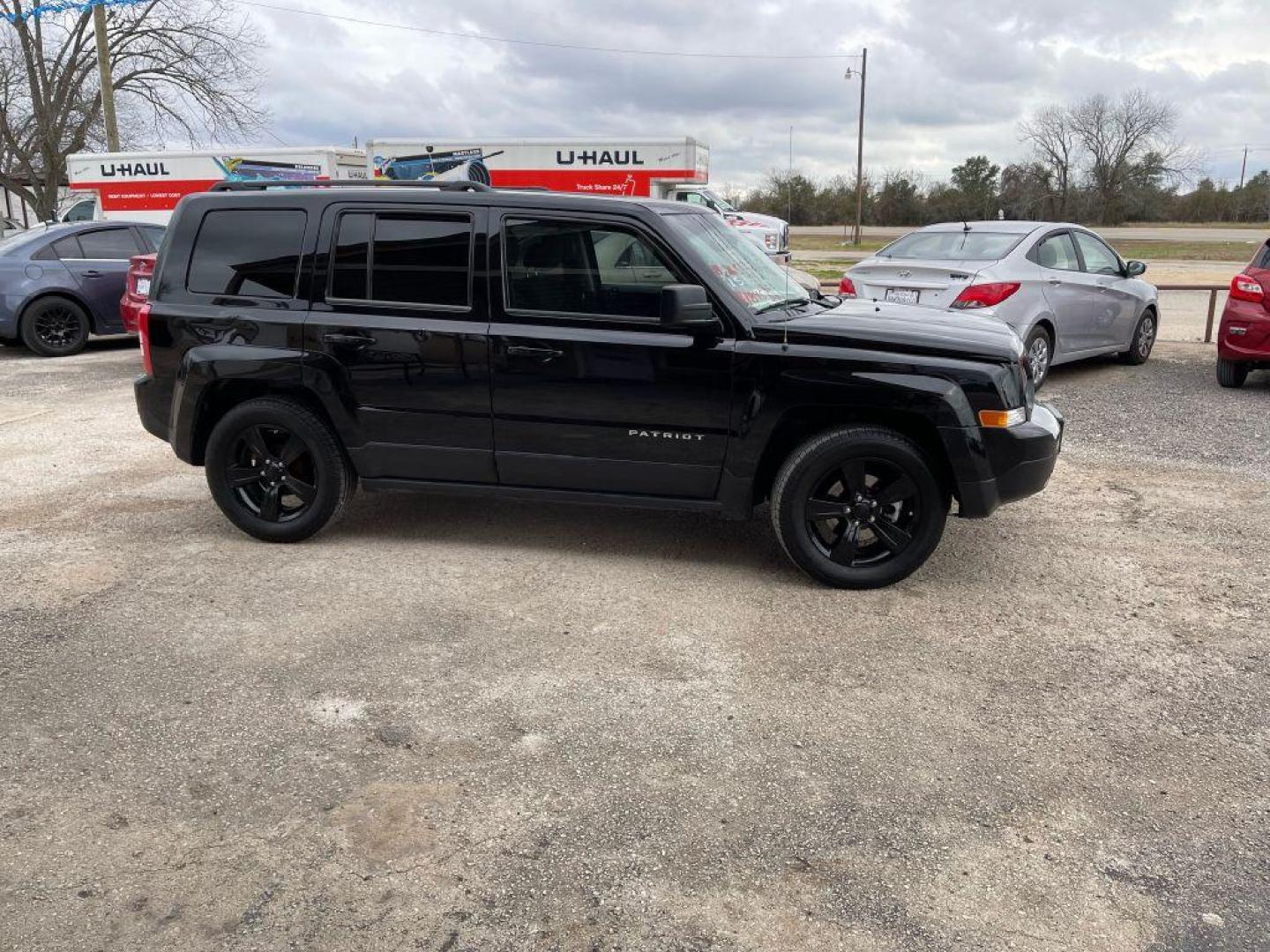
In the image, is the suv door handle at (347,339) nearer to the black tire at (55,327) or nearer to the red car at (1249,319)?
the red car at (1249,319)

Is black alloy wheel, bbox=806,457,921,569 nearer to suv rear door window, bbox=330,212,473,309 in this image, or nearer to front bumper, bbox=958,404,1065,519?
front bumper, bbox=958,404,1065,519

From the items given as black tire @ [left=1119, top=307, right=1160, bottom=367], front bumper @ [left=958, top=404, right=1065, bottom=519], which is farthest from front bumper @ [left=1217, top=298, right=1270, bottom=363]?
front bumper @ [left=958, top=404, right=1065, bottom=519]

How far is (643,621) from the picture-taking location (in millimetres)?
4402

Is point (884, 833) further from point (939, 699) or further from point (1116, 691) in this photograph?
point (1116, 691)

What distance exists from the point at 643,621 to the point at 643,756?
112 cm

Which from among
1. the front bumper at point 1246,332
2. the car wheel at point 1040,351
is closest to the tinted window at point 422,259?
the car wheel at point 1040,351

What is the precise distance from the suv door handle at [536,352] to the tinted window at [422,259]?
1.16 feet

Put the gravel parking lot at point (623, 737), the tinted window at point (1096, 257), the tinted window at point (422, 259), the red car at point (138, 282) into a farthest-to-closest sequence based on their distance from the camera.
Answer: the red car at point (138, 282) → the tinted window at point (1096, 257) → the tinted window at point (422, 259) → the gravel parking lot at point (623, 737)

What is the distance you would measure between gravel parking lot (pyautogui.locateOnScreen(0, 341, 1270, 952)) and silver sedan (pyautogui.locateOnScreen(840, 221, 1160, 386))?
3214 millimetres

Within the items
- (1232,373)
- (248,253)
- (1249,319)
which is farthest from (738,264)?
(1232,373)

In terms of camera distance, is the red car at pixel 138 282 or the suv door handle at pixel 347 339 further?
the red car at pixel 138 282

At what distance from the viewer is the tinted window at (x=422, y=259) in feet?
16.0

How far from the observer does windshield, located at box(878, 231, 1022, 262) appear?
353 inches

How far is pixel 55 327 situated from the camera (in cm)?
1193
